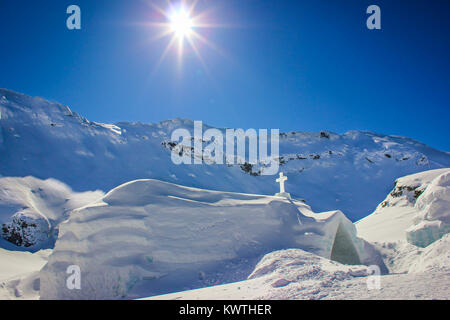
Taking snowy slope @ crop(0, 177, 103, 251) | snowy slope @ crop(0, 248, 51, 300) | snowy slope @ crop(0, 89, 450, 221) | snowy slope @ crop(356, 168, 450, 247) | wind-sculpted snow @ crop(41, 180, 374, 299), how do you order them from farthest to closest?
snowy slope @ crop(0, 89, 450, 221)
snowy slope @ crop(0, 177, 103, 251)
snowy slope @ crop(356, 168, 450, 247)
snowy slope @ crop(0, 248, 51, 300)
wind-sculpted snow @ crop(41, 180, 374, 299)

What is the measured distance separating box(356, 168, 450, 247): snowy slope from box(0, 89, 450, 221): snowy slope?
1276cm

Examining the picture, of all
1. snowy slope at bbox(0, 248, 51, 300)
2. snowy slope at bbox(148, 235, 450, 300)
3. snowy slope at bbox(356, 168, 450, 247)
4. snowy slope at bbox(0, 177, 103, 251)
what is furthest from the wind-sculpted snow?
snowy slope at bbox(0, 177, 103, 251)

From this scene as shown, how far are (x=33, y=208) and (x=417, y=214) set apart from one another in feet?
55.7

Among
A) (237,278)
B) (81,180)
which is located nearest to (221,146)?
(81,180)

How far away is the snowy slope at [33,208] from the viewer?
497 inches

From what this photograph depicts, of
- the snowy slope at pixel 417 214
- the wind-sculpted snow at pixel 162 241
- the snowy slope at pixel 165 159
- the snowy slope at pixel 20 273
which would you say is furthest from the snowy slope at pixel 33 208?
the snowy slope at pixel 417 214

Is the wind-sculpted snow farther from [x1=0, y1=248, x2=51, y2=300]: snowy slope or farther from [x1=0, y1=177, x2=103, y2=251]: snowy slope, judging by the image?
[x1=0, y1=177, x2=103, y2=251]: snowy slope

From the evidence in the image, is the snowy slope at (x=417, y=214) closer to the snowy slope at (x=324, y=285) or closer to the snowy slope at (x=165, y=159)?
the snowy slope at (x=324, y=285)

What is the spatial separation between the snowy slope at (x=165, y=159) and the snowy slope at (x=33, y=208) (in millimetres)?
1403

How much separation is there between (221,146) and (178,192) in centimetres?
3260

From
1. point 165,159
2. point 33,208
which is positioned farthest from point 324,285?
point 165,159

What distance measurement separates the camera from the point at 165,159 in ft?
92.9

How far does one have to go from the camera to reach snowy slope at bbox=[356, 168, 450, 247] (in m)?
7.97

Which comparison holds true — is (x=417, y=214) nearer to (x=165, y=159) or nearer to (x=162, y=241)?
(x=162, y=241)
